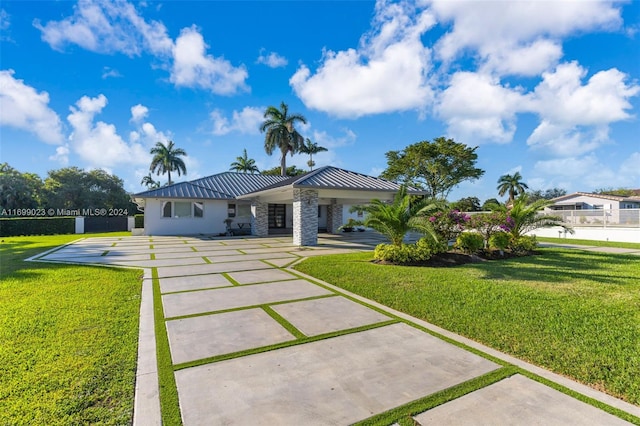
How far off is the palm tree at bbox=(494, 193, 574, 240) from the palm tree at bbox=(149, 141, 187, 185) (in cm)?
3856

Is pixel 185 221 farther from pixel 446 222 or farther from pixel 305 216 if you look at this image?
pixel 446 222

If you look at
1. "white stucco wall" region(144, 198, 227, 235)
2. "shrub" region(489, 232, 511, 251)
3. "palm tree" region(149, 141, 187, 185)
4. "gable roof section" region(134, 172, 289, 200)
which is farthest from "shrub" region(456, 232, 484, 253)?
"palm tree" region(149, 141, 187, 185)

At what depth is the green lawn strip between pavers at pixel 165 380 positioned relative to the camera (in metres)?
2.27

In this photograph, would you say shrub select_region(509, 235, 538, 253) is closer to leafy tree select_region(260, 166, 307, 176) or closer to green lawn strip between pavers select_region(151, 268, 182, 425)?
green lawn strip between pavers select_region(151, 268, 182, 425)

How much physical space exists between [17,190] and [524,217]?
44.5 meters

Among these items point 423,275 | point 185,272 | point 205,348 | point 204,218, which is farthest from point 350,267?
point 204,218

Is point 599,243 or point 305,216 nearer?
point 305,216

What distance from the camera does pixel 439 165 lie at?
30.8 metres

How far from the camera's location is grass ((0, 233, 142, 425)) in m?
2.33

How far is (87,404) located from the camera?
238 centimetres

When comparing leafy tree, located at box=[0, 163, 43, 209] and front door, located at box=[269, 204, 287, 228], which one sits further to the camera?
leafy tree, located at box=[0, 163, 43, 209]

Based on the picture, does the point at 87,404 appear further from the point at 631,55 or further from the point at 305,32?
the point at 631,55

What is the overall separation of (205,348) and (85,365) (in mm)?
1124

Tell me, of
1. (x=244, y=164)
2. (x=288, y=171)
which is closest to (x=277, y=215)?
(x=288, y=171)
